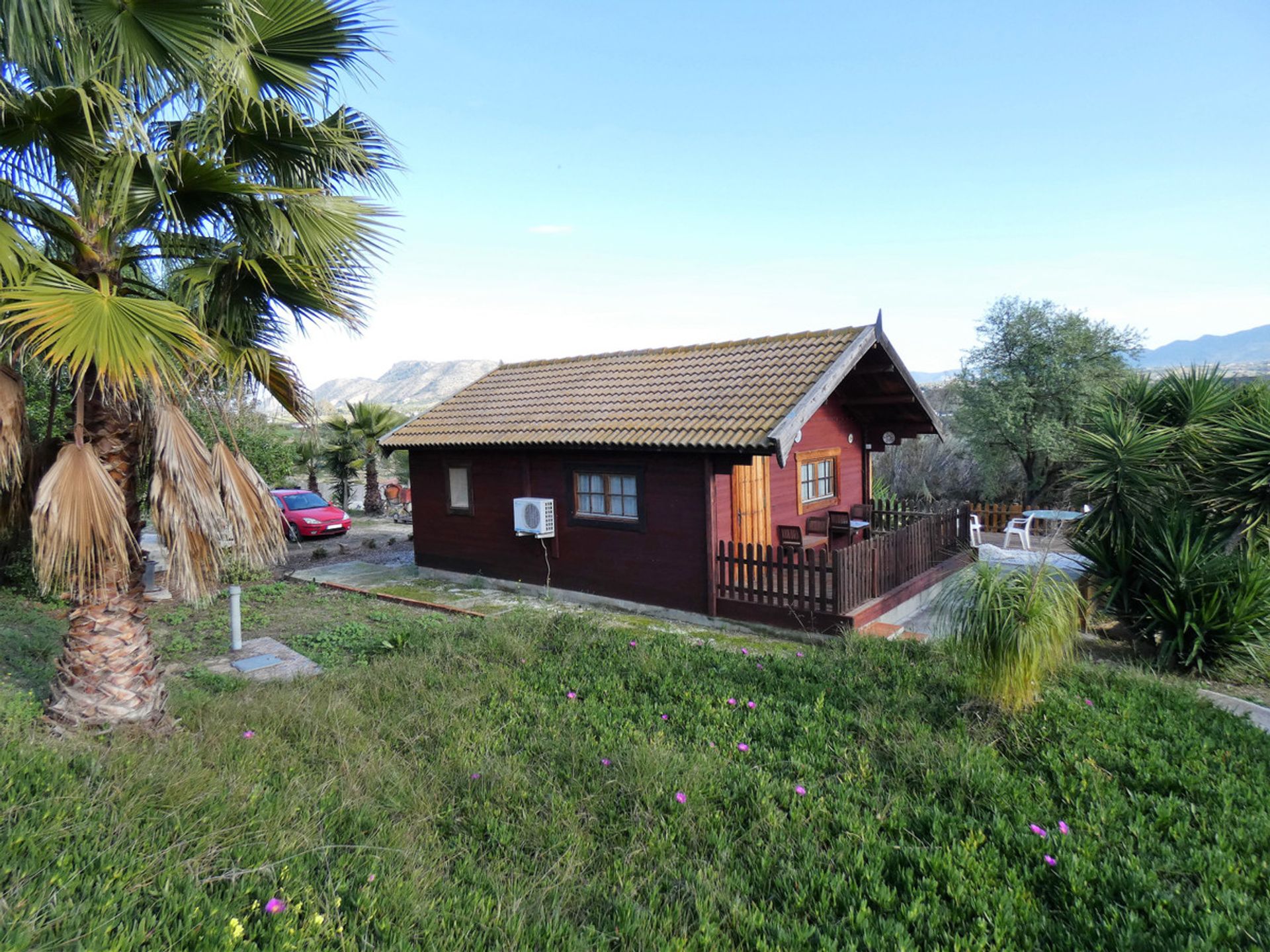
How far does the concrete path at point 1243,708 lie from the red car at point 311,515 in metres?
19.2

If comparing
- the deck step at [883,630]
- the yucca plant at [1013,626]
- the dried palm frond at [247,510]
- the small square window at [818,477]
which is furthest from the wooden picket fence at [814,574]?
the dried palm frond at [247,510]

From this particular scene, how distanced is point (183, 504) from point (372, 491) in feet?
70.8

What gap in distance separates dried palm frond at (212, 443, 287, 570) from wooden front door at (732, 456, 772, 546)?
6.25 meters

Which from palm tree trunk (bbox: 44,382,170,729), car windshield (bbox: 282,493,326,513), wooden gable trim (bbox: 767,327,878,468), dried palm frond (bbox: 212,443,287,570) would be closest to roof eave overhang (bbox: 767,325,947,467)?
wooden gable trim (bbox: 767,327,878,468)

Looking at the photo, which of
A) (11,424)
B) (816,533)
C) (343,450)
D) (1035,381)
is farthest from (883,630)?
(343,450)

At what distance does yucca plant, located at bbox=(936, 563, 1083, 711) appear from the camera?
199 inches

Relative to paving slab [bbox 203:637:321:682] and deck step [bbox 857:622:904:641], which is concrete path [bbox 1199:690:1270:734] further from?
paving slab [bbox 203:637:321:682]

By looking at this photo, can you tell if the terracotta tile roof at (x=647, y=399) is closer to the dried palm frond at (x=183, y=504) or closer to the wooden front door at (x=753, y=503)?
the wooden front door at (x=753, y=503)

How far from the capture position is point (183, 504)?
523 centimetres

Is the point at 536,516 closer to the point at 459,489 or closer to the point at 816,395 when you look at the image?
the point at 459,489

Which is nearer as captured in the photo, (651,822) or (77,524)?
(651,822)

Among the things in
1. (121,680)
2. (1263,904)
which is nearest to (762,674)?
(1263,904)

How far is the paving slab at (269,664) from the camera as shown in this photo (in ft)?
25.0

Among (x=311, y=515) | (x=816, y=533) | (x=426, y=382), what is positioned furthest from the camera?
(x=426, y=382)
